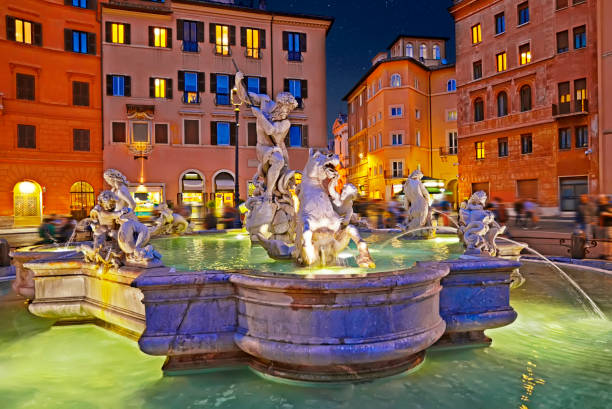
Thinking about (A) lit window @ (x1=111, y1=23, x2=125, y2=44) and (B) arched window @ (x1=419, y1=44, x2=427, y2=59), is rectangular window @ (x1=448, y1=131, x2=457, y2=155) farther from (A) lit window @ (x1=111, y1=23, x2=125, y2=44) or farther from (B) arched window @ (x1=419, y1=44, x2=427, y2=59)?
(A) lit window @ (x1=111, y1=23, x2=125, y2=44)

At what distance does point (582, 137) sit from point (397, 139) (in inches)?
729

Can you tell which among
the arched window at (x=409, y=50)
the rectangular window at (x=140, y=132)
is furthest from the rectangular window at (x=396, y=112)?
the rectangular window at (x=140, y=132)

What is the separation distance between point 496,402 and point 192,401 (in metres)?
2.23

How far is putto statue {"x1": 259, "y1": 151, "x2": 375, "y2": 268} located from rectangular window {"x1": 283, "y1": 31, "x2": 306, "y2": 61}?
2980 cm

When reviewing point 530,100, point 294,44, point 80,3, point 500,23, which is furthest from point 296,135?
point 80,3

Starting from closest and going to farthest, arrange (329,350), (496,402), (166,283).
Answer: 1. (496,402)
2. (329,350)
3. (166,283)

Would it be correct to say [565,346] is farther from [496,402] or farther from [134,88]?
[134,88]

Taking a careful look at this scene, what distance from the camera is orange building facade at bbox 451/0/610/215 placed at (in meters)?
26.6

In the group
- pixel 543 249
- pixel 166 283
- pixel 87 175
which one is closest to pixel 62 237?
pixel 166 283

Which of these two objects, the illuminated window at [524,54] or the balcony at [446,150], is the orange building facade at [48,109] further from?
the balcony at [446,150]

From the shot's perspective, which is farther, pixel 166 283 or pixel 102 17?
pixel 102 17

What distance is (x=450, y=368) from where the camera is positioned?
152 inches

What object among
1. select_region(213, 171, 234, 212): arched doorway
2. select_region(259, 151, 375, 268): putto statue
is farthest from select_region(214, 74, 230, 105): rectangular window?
select_region(259, 151, 375, 268): putto statue

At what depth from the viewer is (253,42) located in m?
32.0
